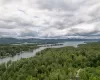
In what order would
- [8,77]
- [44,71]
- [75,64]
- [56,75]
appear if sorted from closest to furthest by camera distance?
[56,75] < [8,77] < [44,71] < [75,64]

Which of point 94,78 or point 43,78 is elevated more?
point 94,78

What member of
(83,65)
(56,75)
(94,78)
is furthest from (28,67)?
(94,78)

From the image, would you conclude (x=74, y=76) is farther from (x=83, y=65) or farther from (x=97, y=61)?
(x=97, y=61)

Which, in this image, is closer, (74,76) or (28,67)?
(74,76)

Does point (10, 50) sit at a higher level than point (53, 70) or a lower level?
lower

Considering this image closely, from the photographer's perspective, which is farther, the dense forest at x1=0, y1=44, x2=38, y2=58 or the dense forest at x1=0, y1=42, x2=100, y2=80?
the dense forest at x1=0, y1=44, x2=38, y2=58

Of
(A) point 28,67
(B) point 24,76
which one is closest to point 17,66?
(A) point 28,67

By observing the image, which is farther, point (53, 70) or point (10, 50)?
point (10, 50)

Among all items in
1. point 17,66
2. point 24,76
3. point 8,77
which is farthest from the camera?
point 17,66

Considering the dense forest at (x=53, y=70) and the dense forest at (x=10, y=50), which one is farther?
the dense forest at (x=10, y=50)
